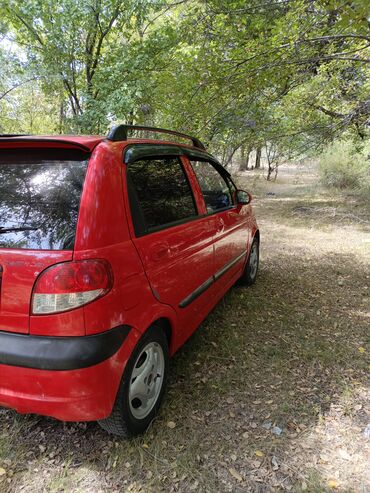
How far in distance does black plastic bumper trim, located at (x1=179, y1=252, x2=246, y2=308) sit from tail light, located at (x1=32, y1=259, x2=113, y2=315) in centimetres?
98

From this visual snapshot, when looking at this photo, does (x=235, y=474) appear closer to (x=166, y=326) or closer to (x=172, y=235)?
(x=166, y=326)

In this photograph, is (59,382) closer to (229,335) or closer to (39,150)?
(39,150)

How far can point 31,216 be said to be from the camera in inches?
72.0

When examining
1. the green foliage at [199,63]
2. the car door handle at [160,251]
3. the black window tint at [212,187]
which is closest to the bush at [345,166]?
the green foliage at [199,63]

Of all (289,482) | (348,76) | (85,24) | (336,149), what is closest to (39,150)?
(289,482)

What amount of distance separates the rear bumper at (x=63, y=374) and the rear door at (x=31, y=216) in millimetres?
147

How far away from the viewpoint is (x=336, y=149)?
647 inches

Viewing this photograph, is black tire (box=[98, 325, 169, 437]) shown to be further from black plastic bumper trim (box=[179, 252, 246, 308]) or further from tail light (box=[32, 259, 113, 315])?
tail light (box=[32, 259, 113, 315])

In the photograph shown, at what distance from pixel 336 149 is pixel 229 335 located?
15.6m

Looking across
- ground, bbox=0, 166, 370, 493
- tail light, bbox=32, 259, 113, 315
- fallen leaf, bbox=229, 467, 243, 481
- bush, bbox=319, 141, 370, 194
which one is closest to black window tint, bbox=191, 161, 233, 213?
ground, bbox=0, 166, 370, 493

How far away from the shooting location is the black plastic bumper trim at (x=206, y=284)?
261 cm

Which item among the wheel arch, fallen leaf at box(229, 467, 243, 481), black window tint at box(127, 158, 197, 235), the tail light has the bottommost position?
fallen leaf at box(229, 467, 243, 481)

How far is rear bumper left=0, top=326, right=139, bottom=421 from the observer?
1676mm

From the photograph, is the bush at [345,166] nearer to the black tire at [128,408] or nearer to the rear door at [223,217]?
the rear door at [223,217]
